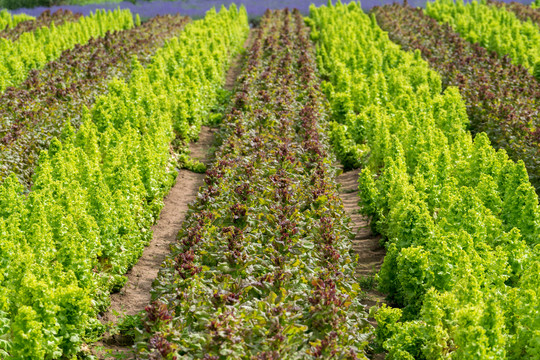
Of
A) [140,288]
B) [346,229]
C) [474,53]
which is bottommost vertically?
[140,288]

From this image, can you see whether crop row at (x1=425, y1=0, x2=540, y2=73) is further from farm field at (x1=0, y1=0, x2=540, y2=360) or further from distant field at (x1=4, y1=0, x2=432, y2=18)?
distant field at (x1=4, y1=0, x2=432, y2=18)

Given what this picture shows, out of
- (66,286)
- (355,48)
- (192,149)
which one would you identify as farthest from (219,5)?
(66,286)

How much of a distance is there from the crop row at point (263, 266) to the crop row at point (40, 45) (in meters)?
9.12

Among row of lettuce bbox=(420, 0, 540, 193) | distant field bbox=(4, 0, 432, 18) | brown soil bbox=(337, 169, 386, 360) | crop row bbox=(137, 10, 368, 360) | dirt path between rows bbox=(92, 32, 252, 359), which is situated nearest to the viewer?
crop row bbox=(137, 10, 368, 360)

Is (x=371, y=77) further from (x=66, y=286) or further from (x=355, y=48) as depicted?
(x=66, y=286)

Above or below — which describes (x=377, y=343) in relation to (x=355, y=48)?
below

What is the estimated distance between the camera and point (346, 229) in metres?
10.5

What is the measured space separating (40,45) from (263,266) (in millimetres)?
18557

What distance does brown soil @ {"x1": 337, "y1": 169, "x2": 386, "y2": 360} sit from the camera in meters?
9.90

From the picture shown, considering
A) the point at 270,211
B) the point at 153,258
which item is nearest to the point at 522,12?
the point at 270,211

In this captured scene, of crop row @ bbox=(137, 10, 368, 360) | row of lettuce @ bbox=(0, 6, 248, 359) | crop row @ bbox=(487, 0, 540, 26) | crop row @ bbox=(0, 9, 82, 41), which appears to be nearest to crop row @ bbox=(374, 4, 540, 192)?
crop row @ bbox=(137, 10, 368, 360)

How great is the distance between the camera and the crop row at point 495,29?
2317 cm

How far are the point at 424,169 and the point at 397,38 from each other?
53.4 feet

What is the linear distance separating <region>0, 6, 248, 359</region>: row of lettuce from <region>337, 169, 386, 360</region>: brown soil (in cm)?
369
